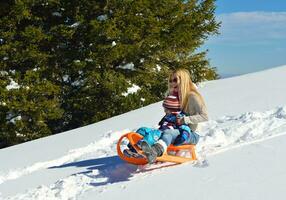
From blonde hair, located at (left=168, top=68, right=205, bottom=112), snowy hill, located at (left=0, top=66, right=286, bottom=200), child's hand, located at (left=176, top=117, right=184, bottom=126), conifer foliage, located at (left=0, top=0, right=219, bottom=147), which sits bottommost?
snowy hill, located at (left=0, top=66, right=286, bottom=200)

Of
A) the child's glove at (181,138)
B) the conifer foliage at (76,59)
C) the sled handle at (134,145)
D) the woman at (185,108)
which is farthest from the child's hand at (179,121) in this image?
the conifer foliage at (76,59)

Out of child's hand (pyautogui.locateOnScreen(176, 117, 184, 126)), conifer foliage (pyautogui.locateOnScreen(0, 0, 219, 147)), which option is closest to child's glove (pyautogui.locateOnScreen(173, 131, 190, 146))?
child's hand (pyautogui.locateOnScreen(176, 117, 184, 126))

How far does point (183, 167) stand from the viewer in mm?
5582

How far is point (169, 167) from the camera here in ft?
18.8

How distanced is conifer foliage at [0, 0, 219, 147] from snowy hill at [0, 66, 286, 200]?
14.9 ft

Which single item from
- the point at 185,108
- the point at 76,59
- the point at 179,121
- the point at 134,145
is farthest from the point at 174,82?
the point at 76,59

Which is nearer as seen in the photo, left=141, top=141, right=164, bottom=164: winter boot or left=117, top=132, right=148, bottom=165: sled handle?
left=141, top=141, right=164, bottom=164: winter boot

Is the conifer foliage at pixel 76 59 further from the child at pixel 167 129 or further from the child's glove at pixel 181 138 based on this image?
the child's glove at pixel 181 138

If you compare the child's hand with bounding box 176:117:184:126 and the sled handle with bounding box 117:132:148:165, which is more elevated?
the child's hand with bounding box 176:117:184:126

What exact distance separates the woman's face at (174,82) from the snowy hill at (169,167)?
3.08 ft

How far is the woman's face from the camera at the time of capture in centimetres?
620

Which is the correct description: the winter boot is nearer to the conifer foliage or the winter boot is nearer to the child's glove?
the child's glove

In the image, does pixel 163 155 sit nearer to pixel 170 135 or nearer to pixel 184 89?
pixel 170 135

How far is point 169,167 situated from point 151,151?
40 centimetres
